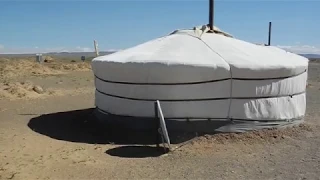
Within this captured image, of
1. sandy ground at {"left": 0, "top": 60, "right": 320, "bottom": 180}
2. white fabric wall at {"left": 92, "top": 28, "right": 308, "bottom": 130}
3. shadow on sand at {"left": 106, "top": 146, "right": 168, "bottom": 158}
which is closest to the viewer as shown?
sandy ground at {"left": 0, "top": 60, "right": 320, "bottom": 180}

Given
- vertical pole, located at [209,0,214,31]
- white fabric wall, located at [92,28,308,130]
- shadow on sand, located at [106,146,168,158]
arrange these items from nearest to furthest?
1. shadow on sand, located at [106,146,168,158]
2. white fabric wall, located at [92,28,308,130]
3. vertical pole, located at [209,0,214,31]

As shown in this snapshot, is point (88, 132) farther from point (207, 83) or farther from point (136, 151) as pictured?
point (207, 83)

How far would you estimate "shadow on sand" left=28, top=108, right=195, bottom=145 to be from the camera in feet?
22.2

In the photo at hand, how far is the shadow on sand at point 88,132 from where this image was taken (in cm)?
675

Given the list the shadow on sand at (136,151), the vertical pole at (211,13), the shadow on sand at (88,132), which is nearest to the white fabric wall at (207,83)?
the shadow on sand at (88,132)

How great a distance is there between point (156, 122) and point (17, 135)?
2547mm

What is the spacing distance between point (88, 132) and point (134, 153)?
1.61 m

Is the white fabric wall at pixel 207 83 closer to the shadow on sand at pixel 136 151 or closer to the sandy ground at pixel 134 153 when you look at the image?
the sandy ground at pixel 134 153

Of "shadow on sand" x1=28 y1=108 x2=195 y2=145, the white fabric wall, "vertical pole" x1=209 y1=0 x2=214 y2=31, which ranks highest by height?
"vertical pole" x1=209 y1=0 x2=214 y2=31

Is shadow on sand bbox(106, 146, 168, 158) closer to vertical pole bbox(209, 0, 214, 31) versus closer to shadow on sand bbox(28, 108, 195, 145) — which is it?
shadow on sand bbox(28, 108, 195, 145)

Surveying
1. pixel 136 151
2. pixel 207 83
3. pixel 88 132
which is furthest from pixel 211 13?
pixel 136 151

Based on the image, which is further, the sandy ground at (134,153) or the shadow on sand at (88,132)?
the shadow on sand at (88,132)

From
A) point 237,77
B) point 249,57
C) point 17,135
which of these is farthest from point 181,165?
point 17,135

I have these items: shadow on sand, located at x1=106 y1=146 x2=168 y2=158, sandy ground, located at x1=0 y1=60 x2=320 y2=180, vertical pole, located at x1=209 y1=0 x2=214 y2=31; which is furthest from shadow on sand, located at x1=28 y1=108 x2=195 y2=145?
vertical pole, located at x1=209 y1=0 x2=214 y2=31
